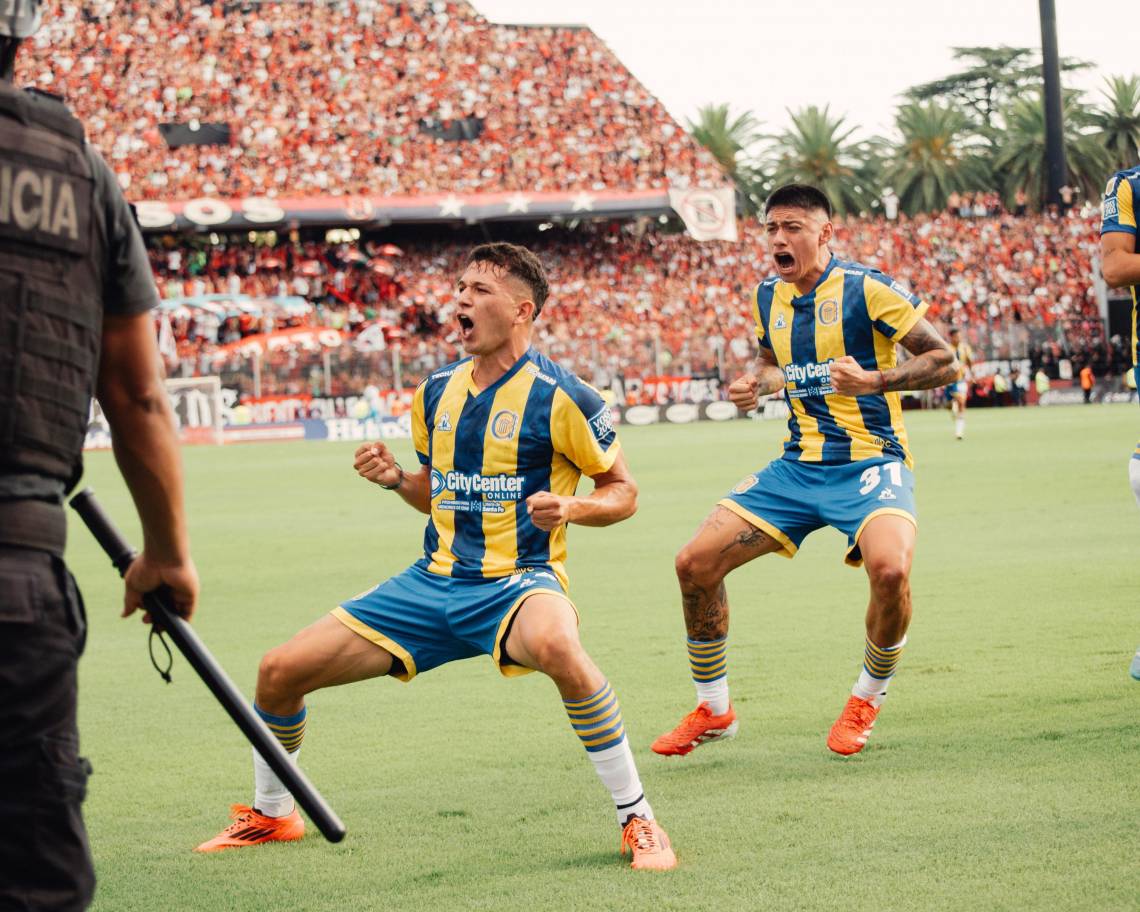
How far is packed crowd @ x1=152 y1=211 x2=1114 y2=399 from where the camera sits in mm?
42656

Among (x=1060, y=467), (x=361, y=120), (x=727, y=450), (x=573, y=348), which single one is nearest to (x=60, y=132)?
(x=1060, y=467)

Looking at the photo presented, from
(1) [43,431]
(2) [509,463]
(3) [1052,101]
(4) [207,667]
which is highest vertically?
(3) [1052,101]

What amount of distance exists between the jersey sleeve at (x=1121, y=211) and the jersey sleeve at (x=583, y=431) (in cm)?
263

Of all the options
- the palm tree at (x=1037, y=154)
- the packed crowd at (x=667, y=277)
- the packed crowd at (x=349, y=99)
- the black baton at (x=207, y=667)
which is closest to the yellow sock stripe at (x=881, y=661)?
the black baton at (x=207, y=667)

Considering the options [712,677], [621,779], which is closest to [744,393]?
[712,677]

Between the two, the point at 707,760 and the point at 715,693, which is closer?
the point at 707,760

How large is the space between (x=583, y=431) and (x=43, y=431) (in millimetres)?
2765

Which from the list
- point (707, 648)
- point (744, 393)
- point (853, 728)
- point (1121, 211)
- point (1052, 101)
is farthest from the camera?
point (1052, 101)

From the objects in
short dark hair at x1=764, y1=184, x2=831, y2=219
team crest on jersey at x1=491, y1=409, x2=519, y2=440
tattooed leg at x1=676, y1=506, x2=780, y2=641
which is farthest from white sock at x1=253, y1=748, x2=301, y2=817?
short dark hair at x1=764, y1=184, x2=831, y2=219

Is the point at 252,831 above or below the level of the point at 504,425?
below

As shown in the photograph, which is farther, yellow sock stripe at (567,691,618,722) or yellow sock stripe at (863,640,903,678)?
yellow sock stripe at (863,640,903,678)

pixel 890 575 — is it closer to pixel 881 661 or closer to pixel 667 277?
pixel 881 661

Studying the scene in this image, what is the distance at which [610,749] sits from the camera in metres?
4.65

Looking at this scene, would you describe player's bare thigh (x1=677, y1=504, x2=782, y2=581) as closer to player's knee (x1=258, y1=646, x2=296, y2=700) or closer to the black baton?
player's knee (x1=258, y1=646, x2=296, y2=700)
